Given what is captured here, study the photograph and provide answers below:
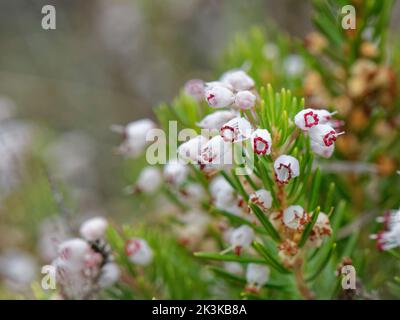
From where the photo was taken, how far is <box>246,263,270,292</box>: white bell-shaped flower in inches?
35.9

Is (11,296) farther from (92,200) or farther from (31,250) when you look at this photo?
(92,200)

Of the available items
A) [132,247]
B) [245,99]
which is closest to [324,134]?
[245,99]

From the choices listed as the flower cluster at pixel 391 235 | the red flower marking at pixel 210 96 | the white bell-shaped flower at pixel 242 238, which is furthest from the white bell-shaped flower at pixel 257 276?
the red flower marking at pixel 210 96

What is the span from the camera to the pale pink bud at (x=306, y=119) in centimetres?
79

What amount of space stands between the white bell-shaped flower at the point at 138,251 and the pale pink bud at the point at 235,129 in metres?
0.32

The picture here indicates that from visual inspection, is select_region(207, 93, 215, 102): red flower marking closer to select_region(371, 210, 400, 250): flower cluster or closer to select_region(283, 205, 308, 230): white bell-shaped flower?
select_region(283, 205, 308, 230): white bell-shaped flower

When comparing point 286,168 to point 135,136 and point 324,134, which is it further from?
point 135,136

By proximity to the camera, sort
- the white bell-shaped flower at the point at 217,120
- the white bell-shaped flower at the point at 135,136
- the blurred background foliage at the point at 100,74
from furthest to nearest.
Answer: the blurred background foliage at the point at 100,74
the white bell-shaped flower at the point at 135,136
the white bell-shaped flower at the point at 217,120

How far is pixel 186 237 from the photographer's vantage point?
1193mm

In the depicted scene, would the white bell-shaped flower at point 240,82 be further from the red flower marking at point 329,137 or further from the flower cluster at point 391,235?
the flower cluster at point 391,235

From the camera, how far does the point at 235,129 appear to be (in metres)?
0.80

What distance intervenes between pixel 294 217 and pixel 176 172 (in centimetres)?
30

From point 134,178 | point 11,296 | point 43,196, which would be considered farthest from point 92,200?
point 11,296

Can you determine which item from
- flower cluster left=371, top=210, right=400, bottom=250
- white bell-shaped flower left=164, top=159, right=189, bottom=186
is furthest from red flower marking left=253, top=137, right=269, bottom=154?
white bell-shaped flower left=164, top=159, right=189, bottom=186
